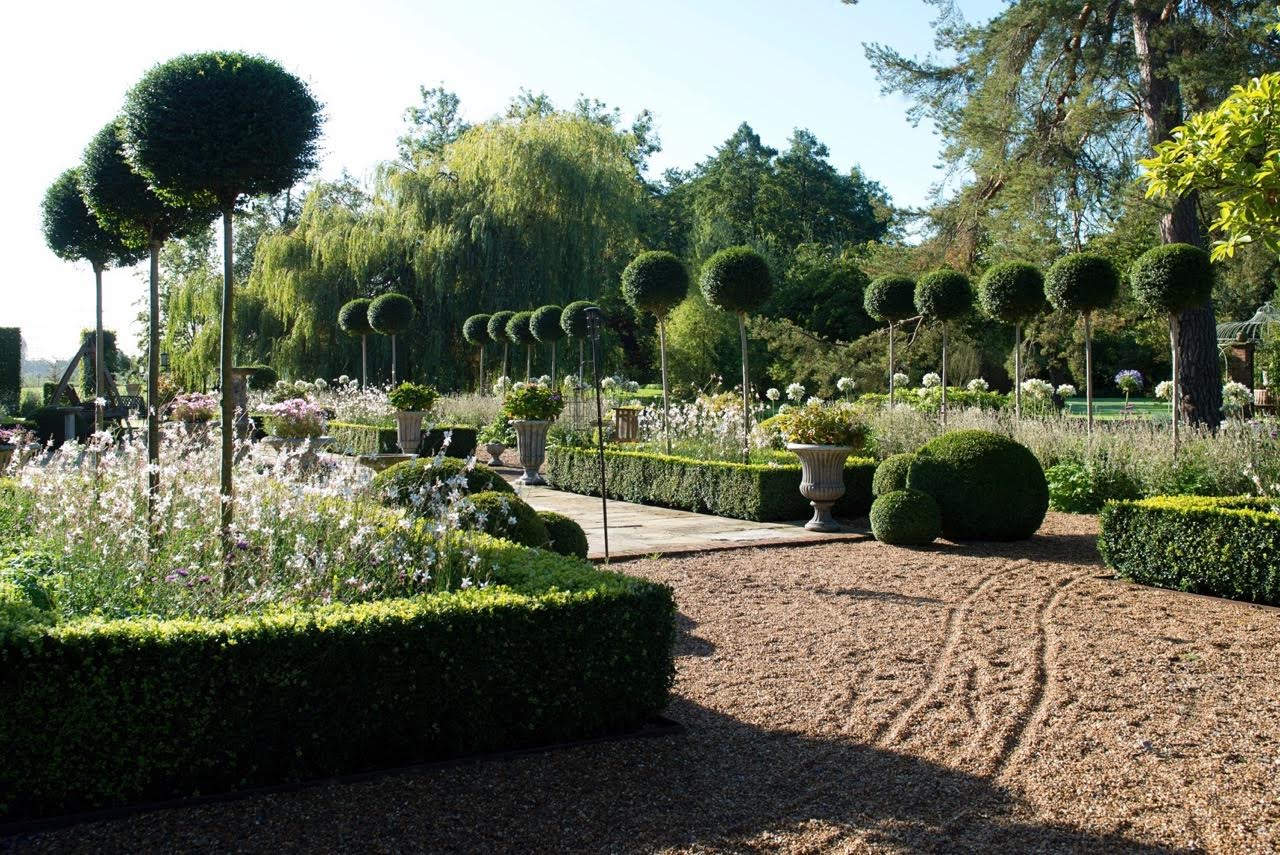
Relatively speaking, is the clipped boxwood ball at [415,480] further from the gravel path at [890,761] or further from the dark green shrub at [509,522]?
the gravel path at [890,761]

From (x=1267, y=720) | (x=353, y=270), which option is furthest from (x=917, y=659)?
(x=353, y=270)

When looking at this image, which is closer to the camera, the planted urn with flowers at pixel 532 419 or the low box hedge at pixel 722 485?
the low box hedge at pixel 722 485

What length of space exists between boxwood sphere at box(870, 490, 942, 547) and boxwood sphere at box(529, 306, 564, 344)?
1030 cm

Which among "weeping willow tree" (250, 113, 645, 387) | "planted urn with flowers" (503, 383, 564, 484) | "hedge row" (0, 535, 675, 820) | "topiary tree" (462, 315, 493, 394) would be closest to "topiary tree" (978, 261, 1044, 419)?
"planted urn with flowers" (503, 383, 564, 484)

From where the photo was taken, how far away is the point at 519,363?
2266 cm

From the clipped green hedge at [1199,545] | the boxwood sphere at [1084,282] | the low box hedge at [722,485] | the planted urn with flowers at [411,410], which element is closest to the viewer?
the clipped green hedge at [1199,545]

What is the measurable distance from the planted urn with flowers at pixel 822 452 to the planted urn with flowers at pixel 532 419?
4.56 m

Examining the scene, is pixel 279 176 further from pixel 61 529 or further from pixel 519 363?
pixel 519 363

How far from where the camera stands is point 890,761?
367 cm

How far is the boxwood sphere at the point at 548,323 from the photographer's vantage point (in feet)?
58.2

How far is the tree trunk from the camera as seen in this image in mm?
13172

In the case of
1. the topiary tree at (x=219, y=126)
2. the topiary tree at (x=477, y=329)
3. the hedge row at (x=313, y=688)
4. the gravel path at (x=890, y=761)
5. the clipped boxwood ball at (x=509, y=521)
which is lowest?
the gravel path at (x=890, y=761)

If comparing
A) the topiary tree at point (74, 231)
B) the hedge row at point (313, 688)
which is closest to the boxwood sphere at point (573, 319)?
the topiary tree at point (74, 231)

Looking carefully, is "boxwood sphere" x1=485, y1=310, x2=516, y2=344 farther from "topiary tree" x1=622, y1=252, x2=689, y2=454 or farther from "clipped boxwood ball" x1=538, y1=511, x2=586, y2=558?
"clipped boxwood ball" x1=538, y1=511, x2=586, y2=558
